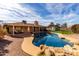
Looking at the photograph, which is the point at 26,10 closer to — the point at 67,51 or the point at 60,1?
the point at 60,1

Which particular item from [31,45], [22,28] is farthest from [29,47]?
[22,28]

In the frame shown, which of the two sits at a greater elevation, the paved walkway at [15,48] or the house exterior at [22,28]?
the house exterior at [22,28]

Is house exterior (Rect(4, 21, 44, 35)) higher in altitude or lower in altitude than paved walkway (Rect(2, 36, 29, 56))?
higher

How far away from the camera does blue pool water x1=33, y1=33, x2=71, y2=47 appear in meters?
1.22

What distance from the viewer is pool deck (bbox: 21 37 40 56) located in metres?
1.21

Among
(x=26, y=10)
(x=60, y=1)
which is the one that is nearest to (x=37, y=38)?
(x=26, y=10)

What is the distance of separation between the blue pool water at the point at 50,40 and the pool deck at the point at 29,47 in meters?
0.03

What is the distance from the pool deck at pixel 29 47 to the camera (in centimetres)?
121

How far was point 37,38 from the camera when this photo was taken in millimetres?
1225

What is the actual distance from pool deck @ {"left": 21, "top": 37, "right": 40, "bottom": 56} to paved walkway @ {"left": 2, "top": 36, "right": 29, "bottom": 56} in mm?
29

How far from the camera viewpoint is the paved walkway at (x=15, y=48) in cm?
120

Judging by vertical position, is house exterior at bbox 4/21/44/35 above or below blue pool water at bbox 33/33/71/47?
above

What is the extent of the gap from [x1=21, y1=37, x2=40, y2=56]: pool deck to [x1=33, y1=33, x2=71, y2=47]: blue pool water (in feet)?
0.11

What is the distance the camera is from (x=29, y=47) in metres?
1.22
